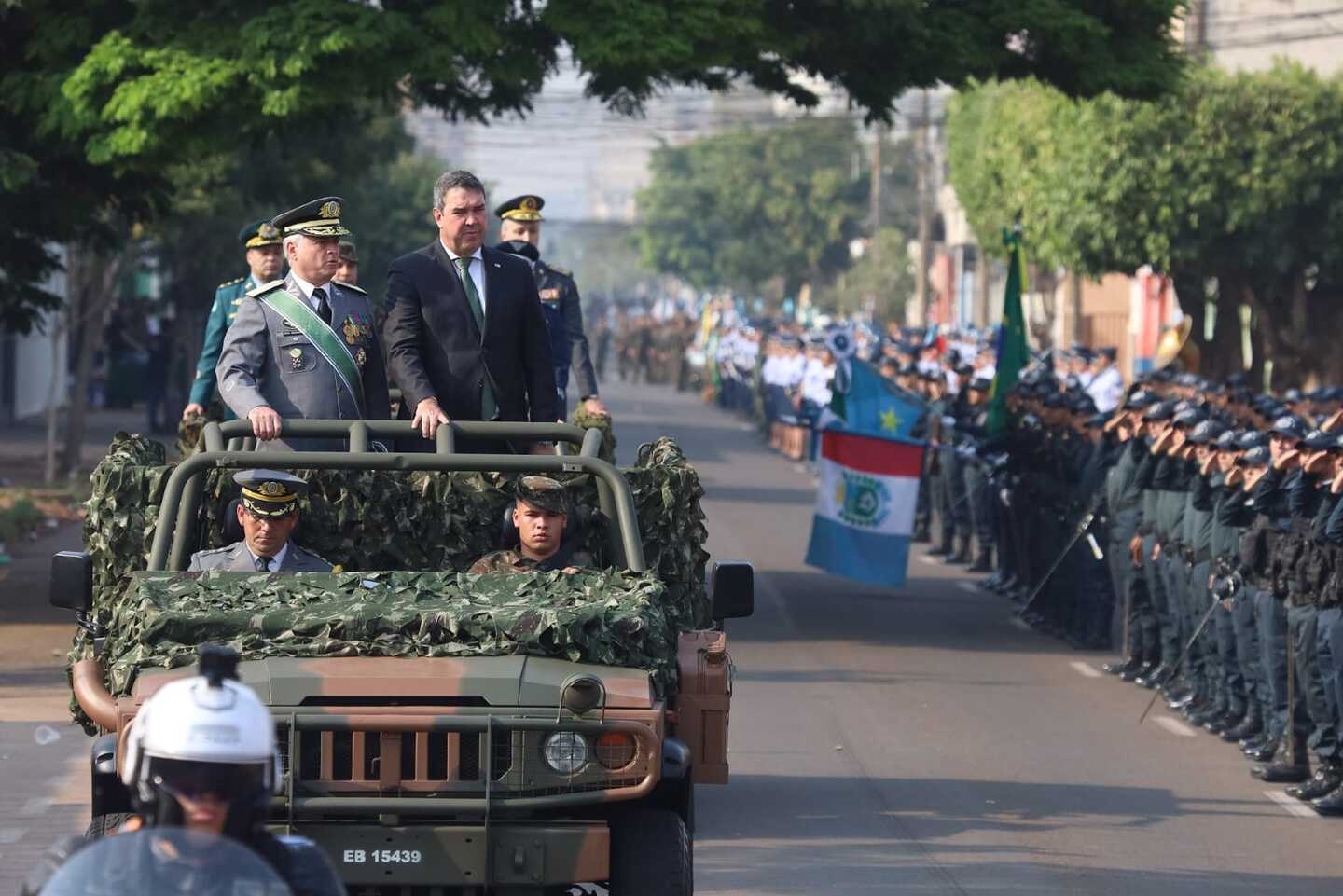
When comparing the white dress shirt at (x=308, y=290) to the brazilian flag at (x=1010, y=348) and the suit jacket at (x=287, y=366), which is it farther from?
the brazilian flag at (x=1010, y=348)

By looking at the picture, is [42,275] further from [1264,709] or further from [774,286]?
[774,286]

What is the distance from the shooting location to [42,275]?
57.5ft

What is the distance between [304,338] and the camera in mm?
9008

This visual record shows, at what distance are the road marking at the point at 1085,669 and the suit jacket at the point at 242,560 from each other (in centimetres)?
871

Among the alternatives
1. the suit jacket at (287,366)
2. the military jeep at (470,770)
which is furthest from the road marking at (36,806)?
the military jeep at (470,770)

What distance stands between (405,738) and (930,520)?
20033 millimetres

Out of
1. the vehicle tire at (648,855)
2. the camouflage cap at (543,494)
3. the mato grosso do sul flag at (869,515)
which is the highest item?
the camouflage cap at (543,494)

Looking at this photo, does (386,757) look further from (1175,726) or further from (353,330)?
(1175,726)

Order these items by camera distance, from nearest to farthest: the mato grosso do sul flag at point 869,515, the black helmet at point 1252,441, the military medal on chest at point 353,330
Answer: the military medal on chest at point 353,330, the black helmet at point 1252,441, the mato grosso do sul flag at point 869,515

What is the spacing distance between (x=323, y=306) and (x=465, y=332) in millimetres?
668

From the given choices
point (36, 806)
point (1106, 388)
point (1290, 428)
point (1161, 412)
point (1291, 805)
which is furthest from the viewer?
point (1106, 388)

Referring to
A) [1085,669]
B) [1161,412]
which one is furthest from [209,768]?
[1085,669]

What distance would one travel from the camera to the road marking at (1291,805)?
11.5 metres

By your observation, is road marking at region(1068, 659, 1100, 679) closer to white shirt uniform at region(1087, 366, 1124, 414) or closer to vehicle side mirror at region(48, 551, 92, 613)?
vehicle side mirror at region(48, 551, 92, 613)
